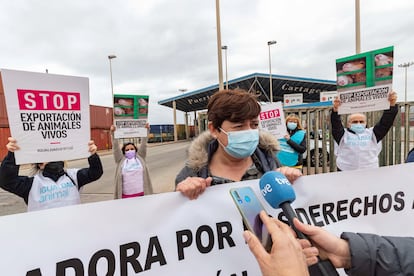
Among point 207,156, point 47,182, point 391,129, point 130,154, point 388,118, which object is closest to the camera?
point 207,156

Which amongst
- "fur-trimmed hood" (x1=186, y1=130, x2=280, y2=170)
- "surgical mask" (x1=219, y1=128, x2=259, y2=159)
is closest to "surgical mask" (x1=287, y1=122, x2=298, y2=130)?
"fur-trimmed hood" (x1=186, y1=130, x2=280, y2=170)

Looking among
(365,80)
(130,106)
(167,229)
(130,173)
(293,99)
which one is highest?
(293,99)

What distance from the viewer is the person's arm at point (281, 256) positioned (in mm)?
730

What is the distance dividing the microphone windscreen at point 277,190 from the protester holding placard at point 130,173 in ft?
9.42

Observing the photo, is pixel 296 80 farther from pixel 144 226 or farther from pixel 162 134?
pixel 144 226

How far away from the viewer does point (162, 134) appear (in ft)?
138

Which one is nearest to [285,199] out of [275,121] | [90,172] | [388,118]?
[90,172]

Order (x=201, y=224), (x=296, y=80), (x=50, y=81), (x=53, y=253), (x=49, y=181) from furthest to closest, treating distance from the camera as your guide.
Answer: (x=296, y=80)
(x=49, y=181)
(x=50, y=81)
(x=201, y=224)
(x=53, y=253)

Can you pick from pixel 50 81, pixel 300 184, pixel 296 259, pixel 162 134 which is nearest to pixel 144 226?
pixel 296 259

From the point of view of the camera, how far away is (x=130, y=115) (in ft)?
12.2

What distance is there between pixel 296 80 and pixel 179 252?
30009 mm

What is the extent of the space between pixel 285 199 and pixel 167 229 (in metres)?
0.65

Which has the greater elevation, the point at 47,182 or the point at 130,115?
the point at 130,115

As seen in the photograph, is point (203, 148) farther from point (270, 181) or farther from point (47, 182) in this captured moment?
point (47, 182)
